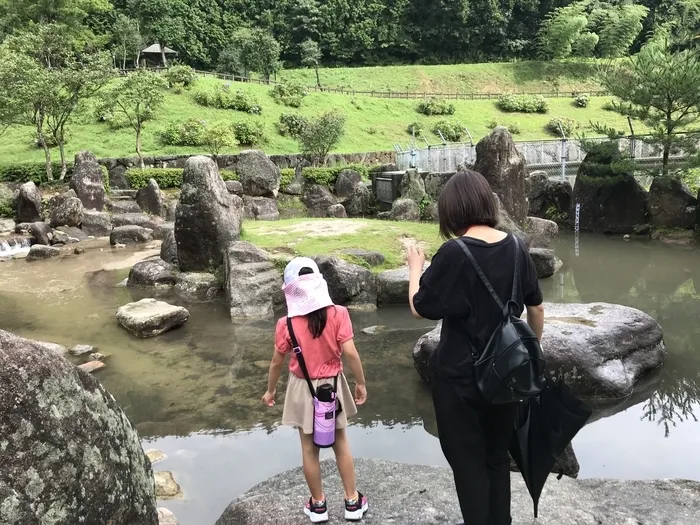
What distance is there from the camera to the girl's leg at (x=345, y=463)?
3301mm

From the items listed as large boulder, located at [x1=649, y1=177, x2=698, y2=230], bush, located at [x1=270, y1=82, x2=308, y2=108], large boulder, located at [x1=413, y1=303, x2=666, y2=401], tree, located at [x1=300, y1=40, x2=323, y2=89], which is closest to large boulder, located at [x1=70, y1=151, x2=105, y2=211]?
large boulder, located at [x1=413, y1=303, x2=666, y2=401]

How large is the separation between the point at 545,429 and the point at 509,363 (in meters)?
0.63

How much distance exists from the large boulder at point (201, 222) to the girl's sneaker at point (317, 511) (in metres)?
8.39

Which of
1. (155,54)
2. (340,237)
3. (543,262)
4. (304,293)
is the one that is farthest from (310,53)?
(304,293)

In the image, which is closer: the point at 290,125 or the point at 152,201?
the point at 152,201

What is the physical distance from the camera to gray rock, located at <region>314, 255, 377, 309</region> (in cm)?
957

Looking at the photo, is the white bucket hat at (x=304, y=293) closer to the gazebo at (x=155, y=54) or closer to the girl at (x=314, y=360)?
the girl at (x=314, y=360)

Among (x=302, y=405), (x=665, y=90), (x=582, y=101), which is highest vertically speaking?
(x=582, y=101)

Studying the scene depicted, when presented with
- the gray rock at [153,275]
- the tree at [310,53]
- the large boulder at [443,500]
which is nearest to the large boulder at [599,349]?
the large boulder at [443,500]

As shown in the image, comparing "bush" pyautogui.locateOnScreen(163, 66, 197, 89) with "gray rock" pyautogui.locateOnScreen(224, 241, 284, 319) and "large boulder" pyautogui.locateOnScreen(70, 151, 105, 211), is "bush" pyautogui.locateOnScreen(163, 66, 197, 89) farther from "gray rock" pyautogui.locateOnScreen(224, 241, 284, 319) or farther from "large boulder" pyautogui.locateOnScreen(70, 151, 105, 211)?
"gray rock" pyautogui.locateOnScreen(224, 241, 284, 319)

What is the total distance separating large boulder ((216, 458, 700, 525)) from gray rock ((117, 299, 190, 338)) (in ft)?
16.5

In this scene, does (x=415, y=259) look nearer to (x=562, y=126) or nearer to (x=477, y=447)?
(x=477, y=447)

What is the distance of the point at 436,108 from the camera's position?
145 ft

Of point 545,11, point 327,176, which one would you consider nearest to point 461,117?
point 327,176
